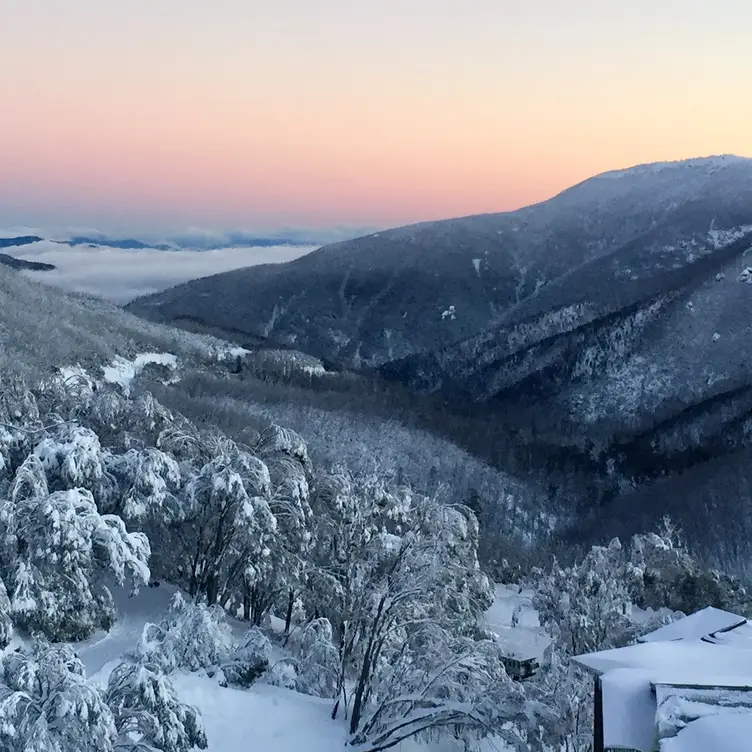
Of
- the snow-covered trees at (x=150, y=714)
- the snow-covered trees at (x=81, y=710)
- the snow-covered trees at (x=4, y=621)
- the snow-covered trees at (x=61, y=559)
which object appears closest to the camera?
the snow-covered trees at (x=81, y=710)

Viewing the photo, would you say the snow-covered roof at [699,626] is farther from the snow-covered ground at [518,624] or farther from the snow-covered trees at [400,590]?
the snow-covered ground at [518,624]

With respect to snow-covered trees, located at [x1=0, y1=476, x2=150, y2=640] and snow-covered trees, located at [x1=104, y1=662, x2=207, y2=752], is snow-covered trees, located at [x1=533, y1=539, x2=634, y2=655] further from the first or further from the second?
snow-covered trees, located at [x1=104, y1=662, x2=207, y2=752]

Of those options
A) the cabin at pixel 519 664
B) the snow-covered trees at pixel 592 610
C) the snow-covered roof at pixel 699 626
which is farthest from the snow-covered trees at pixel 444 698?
the cabin at pixel 519 664

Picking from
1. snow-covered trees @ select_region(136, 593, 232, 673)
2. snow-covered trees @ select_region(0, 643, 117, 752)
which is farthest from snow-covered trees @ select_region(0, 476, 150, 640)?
snow-covered trees @ select_region(0, 643, 117, 752)

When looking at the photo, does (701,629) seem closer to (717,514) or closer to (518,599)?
(518,599)

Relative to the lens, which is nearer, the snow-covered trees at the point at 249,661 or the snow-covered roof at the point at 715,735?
the snow-covered roof at the point at 715,735

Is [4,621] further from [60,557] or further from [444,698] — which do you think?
[444,698]

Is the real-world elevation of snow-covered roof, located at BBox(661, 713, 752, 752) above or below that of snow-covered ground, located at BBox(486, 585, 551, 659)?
above
